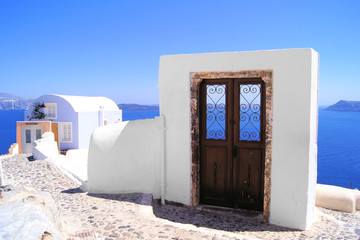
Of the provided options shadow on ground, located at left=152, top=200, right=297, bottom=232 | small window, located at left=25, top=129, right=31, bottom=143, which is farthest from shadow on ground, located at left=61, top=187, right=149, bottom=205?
small window, located at left=25, top=129, right=31, bottom=143

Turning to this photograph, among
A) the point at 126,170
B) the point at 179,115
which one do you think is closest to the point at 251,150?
the point at 179,115

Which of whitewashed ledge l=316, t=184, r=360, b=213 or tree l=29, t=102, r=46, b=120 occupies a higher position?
tree l=29, t=102, r=46, b=120

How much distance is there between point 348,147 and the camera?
54.4 metres

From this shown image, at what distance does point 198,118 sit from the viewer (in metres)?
5.35

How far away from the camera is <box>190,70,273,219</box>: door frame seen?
480cm

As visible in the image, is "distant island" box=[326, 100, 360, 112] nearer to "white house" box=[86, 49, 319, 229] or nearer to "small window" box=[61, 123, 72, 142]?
"small window" box=[61, 123, 72, 142]

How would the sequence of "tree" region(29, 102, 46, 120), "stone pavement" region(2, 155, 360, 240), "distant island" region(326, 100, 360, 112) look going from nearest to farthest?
"stone pavement" region(2, 155, 360, 240) < "tree" region(29, 102, 46, 120) < "distant island" region(326, 100, 360, 112)

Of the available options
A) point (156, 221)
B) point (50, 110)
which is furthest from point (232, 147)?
point (50, 110)

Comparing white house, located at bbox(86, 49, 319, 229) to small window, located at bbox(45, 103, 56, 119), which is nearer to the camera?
white house, located at bbox(86, 49, 319, 229)

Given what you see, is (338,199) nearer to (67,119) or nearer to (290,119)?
(290,119)

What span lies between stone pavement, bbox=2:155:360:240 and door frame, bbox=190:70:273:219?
43 centimetres

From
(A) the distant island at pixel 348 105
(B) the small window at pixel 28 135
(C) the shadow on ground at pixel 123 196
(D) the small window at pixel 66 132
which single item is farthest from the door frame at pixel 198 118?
(A) the distant island at pixel 348 105

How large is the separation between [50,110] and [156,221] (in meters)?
19.7

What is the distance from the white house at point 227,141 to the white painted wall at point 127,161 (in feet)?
0.07
